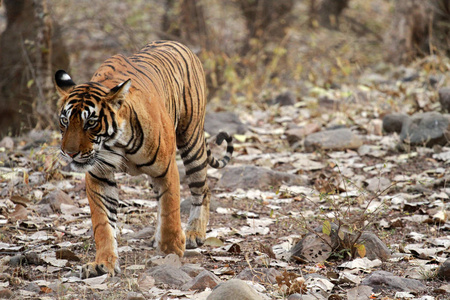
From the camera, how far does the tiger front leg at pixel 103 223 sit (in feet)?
12.1

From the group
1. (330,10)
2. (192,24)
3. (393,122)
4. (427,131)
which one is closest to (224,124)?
(393,122)

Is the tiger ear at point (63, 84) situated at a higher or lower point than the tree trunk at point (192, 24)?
lower

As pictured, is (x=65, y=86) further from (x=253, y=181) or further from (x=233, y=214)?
(x=253, y=181)

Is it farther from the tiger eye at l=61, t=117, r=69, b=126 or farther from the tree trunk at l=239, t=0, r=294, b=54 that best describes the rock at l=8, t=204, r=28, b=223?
the tree trunk at l=239, t=0, r=294, b=54

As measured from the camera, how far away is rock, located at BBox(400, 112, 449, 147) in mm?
6777

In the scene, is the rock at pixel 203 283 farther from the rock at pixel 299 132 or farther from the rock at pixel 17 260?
the rock at pixel 299 132

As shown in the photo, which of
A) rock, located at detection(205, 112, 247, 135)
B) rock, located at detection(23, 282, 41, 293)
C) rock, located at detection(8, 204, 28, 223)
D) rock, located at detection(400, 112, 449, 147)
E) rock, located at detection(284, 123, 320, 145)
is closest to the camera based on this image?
rock, located at detection(23, 282, 41, 293)

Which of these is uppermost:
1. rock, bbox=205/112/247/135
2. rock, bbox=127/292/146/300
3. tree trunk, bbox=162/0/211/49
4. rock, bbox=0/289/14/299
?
tree trunk, bbox=162/0/211/49

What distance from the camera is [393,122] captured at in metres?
7.66

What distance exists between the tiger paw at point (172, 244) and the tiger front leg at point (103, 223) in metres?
0.38

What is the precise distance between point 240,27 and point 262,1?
1040mm

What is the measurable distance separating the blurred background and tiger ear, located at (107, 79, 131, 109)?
431 cm

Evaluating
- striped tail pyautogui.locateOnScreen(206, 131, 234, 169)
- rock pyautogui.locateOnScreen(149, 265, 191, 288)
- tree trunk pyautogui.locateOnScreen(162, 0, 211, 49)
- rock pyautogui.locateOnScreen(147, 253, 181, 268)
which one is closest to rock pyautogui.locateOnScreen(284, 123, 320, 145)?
striped tail pyautogui.locateOnScreen(206, 131, 234, 169)

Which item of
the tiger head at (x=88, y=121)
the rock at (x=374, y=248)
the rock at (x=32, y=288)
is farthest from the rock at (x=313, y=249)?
the rock at (x=32, y=288)
